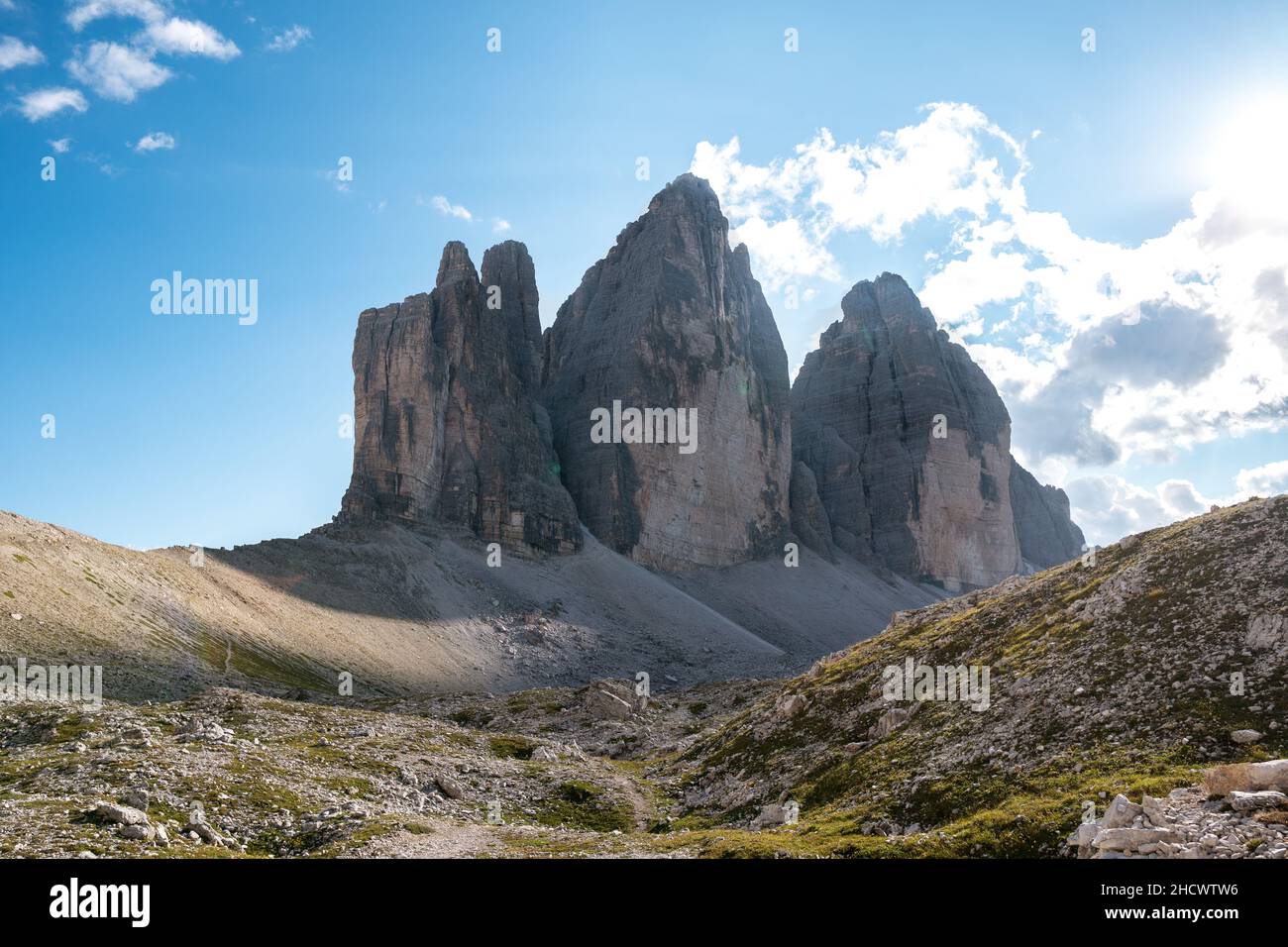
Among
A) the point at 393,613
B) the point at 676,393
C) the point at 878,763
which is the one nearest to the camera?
the point at 878,763

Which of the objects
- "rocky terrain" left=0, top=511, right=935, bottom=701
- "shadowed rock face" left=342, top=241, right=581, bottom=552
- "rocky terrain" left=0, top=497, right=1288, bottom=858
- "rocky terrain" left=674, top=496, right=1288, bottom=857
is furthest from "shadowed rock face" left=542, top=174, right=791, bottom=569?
"rocky terrain" left=674, top=496, right=1288, bottom=857

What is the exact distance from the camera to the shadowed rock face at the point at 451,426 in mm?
133875

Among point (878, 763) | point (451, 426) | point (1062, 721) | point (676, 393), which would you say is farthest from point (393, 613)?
point (1062, 721)

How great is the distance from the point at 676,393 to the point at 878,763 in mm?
140019

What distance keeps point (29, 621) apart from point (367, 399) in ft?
265

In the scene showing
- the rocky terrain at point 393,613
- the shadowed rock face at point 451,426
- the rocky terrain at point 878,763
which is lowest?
the rocky terrain at point 878,763

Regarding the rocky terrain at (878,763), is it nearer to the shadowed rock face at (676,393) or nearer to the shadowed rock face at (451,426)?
the shadowed rock face at (451,426)

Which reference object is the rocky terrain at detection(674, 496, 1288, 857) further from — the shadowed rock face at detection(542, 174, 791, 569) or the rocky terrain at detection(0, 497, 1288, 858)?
the shadowed rock face at detection(542, 174, 791, 569)

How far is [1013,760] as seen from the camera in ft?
86.5

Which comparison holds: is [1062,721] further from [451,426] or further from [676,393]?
[676,393]

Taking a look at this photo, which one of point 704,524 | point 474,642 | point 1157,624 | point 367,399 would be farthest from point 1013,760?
point 704,524

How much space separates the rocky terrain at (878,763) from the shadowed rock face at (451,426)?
86908mm

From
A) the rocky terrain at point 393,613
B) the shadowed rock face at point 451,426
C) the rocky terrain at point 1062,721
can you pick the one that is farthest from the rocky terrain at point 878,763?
the shadowed rock face at point 451,426

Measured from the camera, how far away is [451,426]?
14138 cm
